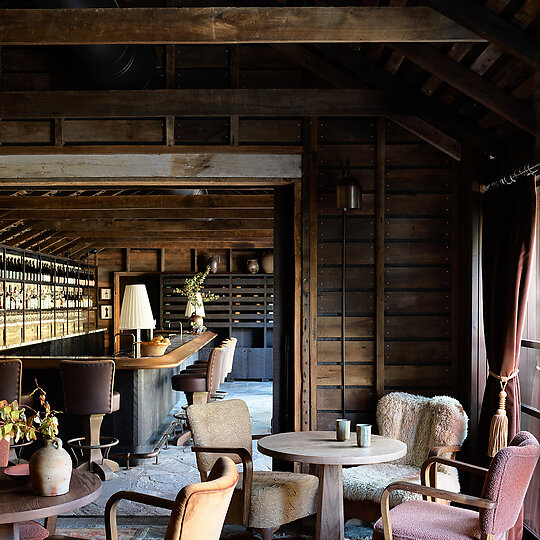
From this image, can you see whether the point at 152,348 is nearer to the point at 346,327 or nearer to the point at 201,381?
the point at 201,381

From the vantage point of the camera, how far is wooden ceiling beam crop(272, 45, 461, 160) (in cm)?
518

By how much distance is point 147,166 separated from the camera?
531 centimetres

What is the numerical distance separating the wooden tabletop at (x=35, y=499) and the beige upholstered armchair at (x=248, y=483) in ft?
3.36

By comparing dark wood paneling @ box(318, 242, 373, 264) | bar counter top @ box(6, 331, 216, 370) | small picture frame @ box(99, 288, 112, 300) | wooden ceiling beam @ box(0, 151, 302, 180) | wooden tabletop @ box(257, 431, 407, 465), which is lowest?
wooden tabletop @ box(257, 431, 407, 465)

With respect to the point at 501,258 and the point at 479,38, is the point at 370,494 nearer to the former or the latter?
the point at 501,258

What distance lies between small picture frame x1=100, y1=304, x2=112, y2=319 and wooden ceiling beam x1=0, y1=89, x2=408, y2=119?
9.91 metres

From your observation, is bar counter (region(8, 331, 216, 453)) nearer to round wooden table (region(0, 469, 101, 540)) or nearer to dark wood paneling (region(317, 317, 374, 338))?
dark wood paneling (region(317, 317, 374, 338))

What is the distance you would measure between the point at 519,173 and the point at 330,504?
2.14 meters

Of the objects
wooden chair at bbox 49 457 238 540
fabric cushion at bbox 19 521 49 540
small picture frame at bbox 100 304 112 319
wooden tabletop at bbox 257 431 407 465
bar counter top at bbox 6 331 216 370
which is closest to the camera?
wooden chair at bbox 49 457 238 540

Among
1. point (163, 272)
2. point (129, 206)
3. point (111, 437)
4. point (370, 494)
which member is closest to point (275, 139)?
point (370, 494)

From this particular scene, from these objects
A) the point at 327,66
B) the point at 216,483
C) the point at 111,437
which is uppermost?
the point at 327,66

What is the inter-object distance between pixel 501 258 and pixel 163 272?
10.8m

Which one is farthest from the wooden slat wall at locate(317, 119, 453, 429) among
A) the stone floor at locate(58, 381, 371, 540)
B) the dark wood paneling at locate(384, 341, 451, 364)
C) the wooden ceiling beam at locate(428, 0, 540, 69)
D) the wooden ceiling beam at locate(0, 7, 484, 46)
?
the wooden ceiling beam at locate(428, 0, 540, 69)

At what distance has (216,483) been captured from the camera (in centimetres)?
247
